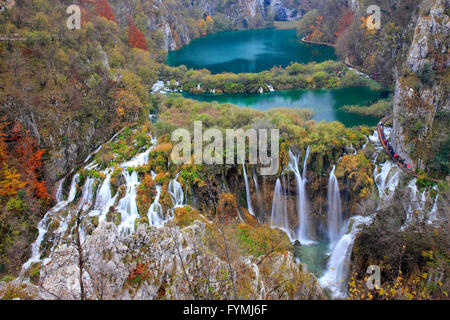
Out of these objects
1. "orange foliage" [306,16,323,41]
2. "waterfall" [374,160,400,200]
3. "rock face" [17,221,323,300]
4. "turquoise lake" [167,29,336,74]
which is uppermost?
"orange foliage" [306,16,323,41]

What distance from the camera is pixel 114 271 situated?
8.03 m

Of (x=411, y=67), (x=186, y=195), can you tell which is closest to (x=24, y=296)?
(x=186, y=195)

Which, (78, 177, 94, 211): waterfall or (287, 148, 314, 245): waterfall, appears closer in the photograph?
(78, 177, 94, 211): waterfall

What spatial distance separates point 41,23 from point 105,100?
7545 millimetres

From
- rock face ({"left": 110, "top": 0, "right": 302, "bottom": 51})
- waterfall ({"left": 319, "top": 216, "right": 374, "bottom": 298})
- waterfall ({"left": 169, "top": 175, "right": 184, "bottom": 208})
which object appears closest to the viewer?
waterfall ({"left": 319, "top": 216, "right": 374, "bottom": 298})

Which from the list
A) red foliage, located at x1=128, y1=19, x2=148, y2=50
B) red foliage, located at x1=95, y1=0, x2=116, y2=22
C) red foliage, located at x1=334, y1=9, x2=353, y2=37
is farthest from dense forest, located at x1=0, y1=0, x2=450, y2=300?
red foliage, located at x1=334, y1=9, x2=353, y2=37

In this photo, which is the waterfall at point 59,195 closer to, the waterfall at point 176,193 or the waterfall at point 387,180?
the waterfall at point 176,193

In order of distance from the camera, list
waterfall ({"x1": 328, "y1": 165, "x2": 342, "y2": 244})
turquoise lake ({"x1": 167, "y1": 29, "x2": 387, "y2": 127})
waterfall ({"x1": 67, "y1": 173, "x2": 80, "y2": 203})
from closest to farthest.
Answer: waterfall ({"x1": 67, "y1": 173, "x2": 80, "y2": 203}), waterfall ({"x1": 328, "y1": 165, "x2": 342, "y2": 244}), turquoise lake ({"x1": 167, "y1": 29, "x2": 387, "y2": 127})

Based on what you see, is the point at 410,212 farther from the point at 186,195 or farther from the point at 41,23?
the point at 41,23

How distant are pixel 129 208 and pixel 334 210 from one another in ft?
41.3

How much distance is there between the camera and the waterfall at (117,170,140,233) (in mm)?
15695

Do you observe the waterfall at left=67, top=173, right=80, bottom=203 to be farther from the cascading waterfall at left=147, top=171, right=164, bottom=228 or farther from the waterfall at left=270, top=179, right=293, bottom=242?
the waterfall at left=270, top=179, right=293, bottom=242

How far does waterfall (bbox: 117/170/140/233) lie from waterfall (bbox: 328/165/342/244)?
11.8 metres
